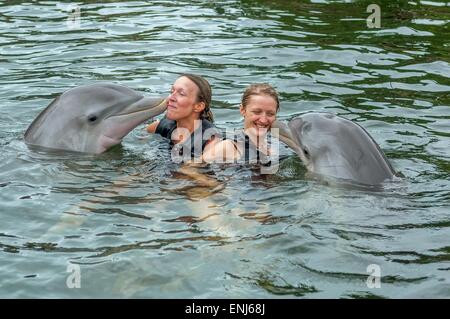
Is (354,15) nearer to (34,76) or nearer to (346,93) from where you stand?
(346,93)

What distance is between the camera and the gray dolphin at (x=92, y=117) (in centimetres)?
866

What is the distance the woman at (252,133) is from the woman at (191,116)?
182 mm

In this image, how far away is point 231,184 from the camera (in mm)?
7996

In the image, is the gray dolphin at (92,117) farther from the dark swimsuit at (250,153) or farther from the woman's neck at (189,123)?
the dark swimsuit at (250,153)

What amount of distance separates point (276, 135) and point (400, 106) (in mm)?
2491

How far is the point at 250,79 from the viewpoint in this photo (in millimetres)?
11312

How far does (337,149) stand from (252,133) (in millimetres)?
1034

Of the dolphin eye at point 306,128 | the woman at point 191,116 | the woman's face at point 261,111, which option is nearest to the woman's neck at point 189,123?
the woman at point 191,116

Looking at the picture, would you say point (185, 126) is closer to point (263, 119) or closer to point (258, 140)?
point (258, 140)

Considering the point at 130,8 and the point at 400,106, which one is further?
the point at 130,8

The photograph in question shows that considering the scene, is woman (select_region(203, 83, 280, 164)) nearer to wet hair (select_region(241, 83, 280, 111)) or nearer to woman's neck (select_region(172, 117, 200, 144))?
wet hair (select_region(241, 83, 280, 111))

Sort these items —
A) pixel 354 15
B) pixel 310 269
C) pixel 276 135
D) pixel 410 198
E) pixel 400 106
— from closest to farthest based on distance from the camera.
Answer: pixel 310 269
pixel 410 198
pixel 276 135
pixel 400 106
pixel 354 15

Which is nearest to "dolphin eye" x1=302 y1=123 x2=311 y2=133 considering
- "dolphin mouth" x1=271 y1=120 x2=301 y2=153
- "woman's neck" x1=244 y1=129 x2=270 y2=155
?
"dolphin mouth" x1=271 y1=120 x2=301 y2=153
